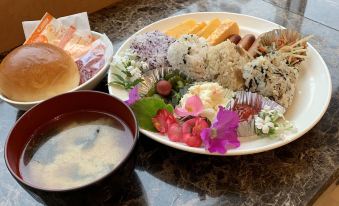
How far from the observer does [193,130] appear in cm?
66

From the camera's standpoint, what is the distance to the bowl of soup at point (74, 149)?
1.71 ft

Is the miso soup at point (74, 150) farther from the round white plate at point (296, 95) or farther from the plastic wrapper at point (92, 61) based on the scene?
the plastic wrapper at point (92, 61)

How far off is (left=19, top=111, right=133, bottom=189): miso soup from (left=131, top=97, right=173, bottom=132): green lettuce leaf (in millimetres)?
67

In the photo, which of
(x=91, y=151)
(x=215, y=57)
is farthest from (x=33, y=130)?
(x=215, y=57)

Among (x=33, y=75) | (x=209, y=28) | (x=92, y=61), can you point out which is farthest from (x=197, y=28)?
(x=33, y=75)

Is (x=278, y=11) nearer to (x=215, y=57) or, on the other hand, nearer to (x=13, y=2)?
(x=215, y=57)

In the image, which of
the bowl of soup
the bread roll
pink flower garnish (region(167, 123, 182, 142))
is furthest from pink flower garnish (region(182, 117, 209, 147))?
the bread roll

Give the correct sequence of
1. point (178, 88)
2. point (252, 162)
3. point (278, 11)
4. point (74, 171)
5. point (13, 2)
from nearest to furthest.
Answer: point (74, 171)
point (252, 162)
point (178, 88)
point (13, 2)
point (278, 11)

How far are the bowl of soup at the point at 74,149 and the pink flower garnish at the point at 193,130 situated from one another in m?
0.11

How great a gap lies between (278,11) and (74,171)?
2.76 feet

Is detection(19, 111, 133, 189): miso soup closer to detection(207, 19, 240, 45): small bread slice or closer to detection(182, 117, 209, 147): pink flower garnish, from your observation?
detection(182, 117, 209, 147): pink flower garnish

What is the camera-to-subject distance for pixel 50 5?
43.1 inches

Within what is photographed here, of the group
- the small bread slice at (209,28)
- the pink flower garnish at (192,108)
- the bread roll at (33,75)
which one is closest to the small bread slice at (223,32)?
the small bread slice at (209,28)

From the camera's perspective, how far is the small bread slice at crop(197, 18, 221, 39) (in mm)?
926
